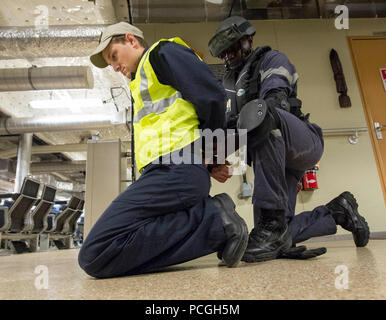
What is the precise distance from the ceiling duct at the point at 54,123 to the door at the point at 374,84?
14.7 ft

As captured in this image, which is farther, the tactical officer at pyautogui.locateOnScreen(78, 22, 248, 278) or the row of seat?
the row of seat

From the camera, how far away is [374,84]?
291cm

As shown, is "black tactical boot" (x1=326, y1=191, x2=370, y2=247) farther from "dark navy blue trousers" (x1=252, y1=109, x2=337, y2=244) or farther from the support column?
the support column

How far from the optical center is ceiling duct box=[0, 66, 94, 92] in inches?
159

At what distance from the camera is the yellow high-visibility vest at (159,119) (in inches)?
34.0

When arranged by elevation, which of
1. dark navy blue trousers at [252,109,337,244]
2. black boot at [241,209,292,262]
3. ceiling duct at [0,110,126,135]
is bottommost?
black boot at [241,209,292,262]

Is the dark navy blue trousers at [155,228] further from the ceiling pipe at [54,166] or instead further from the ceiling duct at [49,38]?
the ceiling pipe at [54,166]

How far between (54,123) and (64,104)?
47.7 inches

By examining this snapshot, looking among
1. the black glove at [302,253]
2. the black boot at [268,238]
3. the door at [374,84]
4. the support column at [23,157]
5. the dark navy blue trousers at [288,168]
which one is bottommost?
the black glove at [302,253]

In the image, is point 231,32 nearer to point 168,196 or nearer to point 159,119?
point 159,119

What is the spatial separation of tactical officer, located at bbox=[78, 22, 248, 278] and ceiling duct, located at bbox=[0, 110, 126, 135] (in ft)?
17.3

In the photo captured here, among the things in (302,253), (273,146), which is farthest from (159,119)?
(302,253)

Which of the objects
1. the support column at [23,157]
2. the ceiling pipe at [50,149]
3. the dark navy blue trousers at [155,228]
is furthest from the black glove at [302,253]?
the ceiling pipe at [50,149]

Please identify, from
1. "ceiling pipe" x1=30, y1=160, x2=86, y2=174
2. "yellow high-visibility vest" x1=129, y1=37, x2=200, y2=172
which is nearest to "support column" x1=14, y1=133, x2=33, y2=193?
"ceiling pipe" x1=30, y1=160, x2=86, y2=174
